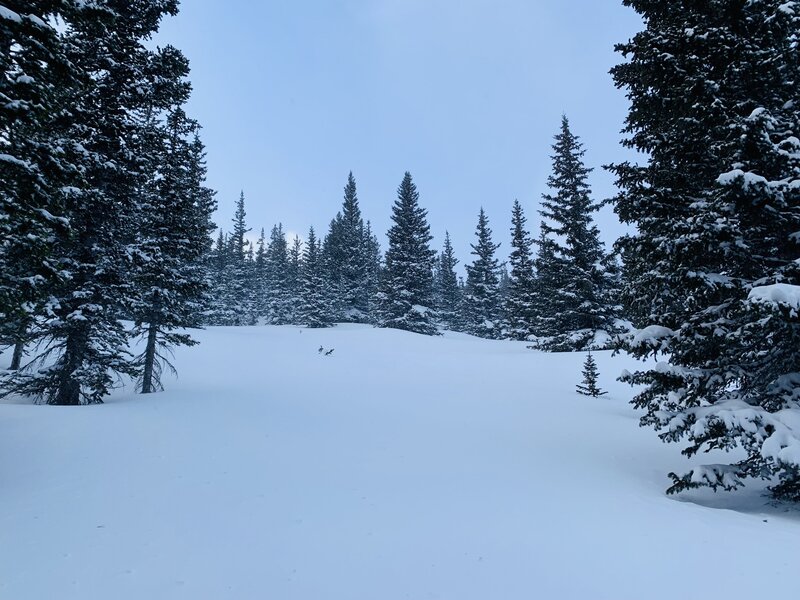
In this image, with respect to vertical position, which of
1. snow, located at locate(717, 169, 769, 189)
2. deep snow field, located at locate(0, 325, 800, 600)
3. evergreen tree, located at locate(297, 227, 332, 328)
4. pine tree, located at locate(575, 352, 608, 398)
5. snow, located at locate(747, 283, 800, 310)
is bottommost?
deep snow field, located at locate(0, 325, 800, 600)

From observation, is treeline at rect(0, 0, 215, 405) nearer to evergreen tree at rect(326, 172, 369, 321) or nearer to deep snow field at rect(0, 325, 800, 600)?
deep snow field at rect(0, 325, 800, 600)

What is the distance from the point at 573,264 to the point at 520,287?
11.0 m

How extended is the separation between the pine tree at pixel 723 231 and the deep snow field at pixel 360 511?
1.32 m

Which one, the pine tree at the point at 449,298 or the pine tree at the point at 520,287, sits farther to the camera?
the pine tree at the point at 449,298

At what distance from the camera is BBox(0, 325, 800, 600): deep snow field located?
4125 mm

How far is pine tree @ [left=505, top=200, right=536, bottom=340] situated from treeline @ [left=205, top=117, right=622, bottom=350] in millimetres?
113

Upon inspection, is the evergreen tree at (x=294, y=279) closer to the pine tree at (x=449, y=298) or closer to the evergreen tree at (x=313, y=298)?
the evergreen tree at (x=313, y=298)

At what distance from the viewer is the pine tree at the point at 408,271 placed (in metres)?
41.5

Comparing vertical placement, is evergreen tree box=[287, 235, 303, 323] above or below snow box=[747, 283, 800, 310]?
above

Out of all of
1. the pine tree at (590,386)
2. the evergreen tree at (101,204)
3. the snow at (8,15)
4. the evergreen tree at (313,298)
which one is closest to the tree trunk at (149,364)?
the evergreen tree at (101,204)

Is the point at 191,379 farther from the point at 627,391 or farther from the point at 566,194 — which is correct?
the point at 566,194

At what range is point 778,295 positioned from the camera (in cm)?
541

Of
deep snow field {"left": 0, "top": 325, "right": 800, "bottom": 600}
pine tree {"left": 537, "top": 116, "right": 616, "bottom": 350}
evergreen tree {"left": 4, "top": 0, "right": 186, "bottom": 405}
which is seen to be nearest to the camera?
deep snow field {"left": 0, "top": 325, "right": 800, "bottom": 600}

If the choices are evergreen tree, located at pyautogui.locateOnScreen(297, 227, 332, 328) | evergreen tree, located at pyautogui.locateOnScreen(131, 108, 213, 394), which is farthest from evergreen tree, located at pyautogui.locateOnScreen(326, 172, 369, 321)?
evergreen tree, located at pyautogui.locateOnScreen(131, 108, 213, 394)
